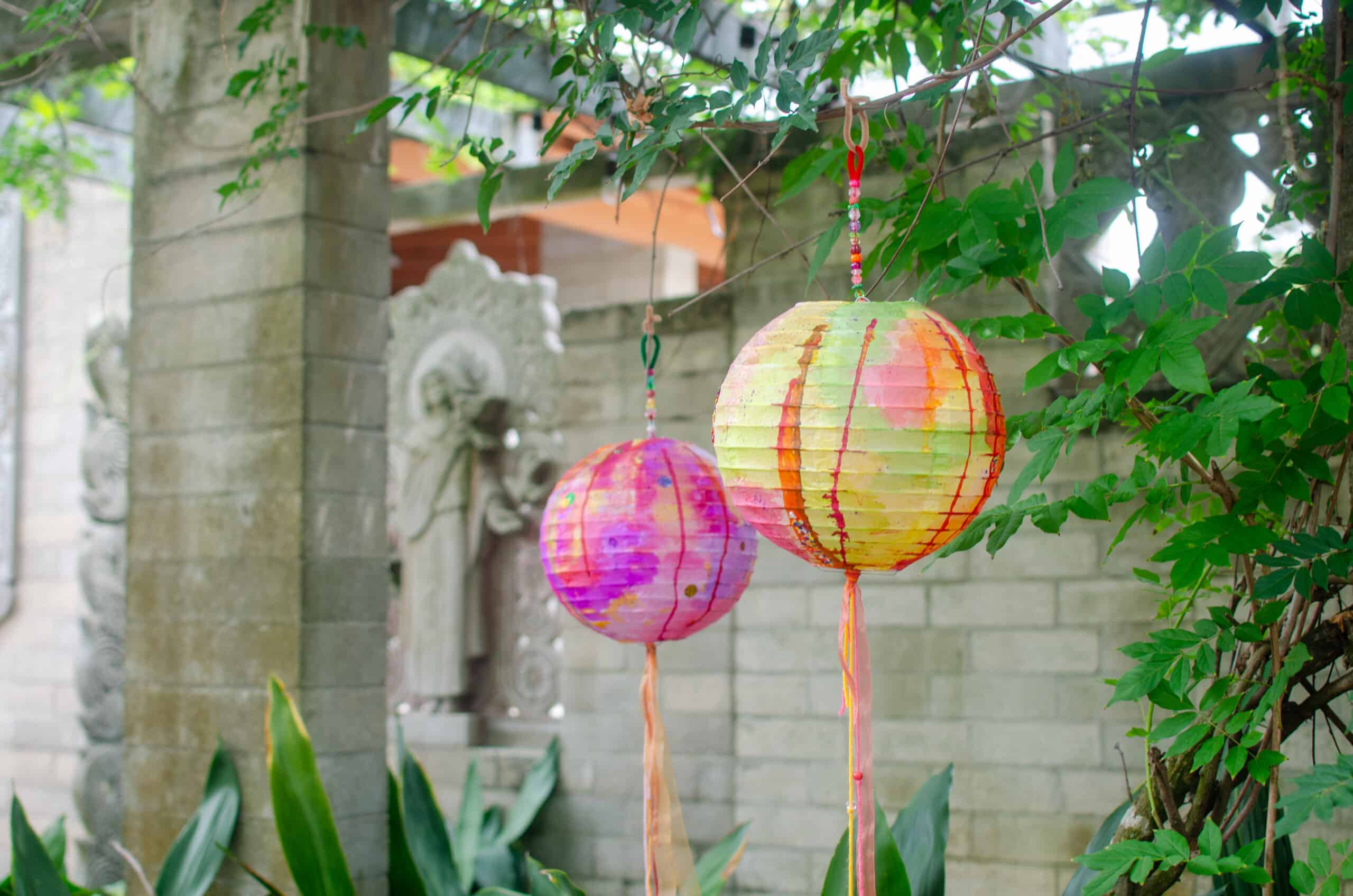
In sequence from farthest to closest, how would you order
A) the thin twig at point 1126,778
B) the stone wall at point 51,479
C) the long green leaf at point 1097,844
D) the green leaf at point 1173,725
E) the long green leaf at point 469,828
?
the stone wall at point 51,479
the long green leaf at point 469,828
the long green leaf at point 1097,844
the thin twig at point 1126,778
the green leaf at point 1173,725

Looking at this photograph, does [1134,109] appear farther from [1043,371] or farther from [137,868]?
[137,868]

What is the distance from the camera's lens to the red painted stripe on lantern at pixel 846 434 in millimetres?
1702

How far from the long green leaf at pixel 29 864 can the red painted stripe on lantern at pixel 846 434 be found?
2117mm

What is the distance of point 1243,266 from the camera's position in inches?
76.5

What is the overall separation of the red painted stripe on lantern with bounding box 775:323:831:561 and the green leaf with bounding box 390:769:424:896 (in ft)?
6.45

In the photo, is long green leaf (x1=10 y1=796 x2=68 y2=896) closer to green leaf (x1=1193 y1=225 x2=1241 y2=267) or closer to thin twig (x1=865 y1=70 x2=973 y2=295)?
thin twig (x1=865 y1=70 x2=973 y2=295)

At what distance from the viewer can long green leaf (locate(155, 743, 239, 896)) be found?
10.6 ft

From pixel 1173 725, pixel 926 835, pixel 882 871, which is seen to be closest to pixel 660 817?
pixel 882 871

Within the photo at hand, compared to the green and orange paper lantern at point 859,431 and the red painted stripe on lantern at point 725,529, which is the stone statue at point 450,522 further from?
the green and orange paper lantern at point 859,431

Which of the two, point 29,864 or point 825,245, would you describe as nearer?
point 825,245

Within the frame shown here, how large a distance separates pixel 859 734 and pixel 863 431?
48 cm

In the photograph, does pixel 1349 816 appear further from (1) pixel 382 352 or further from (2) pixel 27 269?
(2) pixel 27 269

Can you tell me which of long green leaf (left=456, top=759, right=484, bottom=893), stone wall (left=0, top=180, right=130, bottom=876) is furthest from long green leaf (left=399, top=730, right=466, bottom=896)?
stone wall (left=0, top=180, right=130, bottom=876)

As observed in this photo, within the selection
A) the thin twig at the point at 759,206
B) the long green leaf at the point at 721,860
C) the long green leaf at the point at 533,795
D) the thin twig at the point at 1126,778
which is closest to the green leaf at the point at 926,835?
the thin twig at the point at 1126,778
